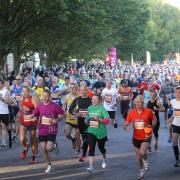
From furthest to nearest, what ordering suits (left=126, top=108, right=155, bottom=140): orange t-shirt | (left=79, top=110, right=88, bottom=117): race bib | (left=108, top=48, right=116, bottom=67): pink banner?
1. (left=108, top=48, right=116, bottom=67): pink banner
2. (left=79, top=110, right=88, bottom=117): race bib
3. (left=126, top=108, right=155, bottom=140): orange t-shirt

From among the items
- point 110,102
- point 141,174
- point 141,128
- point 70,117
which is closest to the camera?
point 141,174

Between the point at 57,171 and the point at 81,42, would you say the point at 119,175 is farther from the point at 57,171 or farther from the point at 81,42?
the point at 81,42

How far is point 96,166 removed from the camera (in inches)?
432

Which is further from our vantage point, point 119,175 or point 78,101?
point 78,101

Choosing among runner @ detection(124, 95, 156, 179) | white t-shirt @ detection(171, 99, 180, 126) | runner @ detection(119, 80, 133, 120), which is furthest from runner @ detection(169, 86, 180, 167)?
runner @ detection(119, 80, 133, 120)

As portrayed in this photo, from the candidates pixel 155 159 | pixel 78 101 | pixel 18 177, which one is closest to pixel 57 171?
pixel 18 177

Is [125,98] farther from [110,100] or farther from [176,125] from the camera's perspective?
[176,125]

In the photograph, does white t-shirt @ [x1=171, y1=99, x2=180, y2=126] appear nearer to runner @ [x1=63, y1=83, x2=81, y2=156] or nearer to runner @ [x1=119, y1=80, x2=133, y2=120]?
runner @ [x1=63, y1=83, x2=81, y2=156]

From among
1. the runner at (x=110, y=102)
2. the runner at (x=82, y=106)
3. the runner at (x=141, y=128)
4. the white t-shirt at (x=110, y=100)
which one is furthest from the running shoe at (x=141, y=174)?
the white t-shirt at (x=110, y=100)

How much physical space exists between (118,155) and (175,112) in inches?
78.9

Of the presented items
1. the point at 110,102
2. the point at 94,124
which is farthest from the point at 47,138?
the point at 110,102

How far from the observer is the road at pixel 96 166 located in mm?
9875

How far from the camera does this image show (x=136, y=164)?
36.9 ft

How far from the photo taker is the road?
9875 mm
